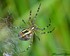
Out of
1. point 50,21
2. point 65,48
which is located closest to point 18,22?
point 50,21

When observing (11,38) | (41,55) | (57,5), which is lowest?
(41,55)

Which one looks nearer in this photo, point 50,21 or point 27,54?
point 27,54

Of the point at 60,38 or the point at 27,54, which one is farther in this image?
the point at 60,38

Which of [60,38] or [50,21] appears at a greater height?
[50,21]

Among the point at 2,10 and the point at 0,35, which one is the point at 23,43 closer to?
the point at 0,35

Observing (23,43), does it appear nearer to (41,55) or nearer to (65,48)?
(41,55)

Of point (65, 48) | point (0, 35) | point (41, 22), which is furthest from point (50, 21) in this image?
point (0, 35)
